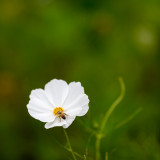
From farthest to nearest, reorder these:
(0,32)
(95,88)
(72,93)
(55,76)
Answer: (0,32) < (55,76) < (95,88) < (72,93)

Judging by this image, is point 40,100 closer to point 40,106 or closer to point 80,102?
point 40,106

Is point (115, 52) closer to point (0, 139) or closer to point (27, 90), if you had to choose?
point (27, 90)

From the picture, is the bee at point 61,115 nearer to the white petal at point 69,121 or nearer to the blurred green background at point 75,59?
the white petal at point 69,121

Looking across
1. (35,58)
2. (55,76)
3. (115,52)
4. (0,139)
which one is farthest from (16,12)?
(0,139)

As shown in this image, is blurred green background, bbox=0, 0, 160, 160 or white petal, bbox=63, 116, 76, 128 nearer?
white petal, bbox=63, 116, 76, 128

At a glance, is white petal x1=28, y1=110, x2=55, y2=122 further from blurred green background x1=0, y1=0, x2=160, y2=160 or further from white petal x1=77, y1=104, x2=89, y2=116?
blurred green background x1=0, y1=0, x2=160, y2=160

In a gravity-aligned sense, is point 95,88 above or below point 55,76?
below

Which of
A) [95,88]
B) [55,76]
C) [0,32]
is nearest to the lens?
[95,88]

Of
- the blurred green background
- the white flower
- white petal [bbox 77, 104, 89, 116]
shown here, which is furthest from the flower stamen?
the blurred green background

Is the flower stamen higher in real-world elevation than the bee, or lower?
higher
